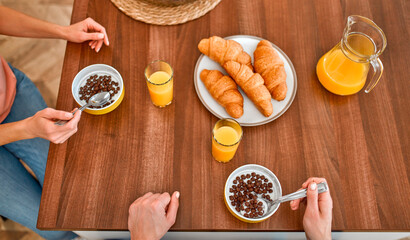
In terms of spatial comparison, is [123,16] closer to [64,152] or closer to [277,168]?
[64,152]

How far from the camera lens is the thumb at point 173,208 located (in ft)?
2.97

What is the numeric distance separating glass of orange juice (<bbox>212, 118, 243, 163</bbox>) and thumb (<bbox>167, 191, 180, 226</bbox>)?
0.57 feet

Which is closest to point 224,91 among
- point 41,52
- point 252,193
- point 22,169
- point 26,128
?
point 252,193

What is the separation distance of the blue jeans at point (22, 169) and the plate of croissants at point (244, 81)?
78 centimetres

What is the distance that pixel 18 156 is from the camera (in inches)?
52.4

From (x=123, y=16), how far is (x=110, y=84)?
1.02 ft

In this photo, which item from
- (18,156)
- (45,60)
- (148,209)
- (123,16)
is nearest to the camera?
(148,209)

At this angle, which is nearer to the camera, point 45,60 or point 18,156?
point 18,156

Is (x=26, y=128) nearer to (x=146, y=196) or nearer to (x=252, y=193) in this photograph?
(x=146, y=196)

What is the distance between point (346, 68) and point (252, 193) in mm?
530

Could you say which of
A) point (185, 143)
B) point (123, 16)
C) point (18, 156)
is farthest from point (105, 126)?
point (18, 156)

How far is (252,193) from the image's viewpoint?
93cm

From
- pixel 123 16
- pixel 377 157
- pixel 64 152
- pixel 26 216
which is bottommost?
pixel 26 216

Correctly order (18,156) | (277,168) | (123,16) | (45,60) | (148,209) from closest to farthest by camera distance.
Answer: (148,209), (277,168), (123,16), (18,156), (45,60)
